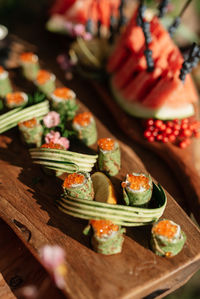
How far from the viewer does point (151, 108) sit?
257cm

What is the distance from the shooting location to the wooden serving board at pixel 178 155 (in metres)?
2.24

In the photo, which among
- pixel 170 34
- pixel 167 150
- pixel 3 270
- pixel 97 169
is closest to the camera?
pixel 3 270

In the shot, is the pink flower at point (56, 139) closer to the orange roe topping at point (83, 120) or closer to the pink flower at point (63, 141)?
the pink flower at point (63, 141)

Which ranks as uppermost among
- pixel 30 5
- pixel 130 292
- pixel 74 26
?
pixel 30 5

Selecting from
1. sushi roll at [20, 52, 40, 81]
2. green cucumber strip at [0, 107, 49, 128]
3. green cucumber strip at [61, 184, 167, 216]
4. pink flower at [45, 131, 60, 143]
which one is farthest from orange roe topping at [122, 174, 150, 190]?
sushi roll at [20, 52, 40, 81]

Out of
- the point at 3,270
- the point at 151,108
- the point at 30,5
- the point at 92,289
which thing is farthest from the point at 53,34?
the point at 92,289

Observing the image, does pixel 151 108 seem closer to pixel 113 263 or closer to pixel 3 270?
pixel 113 263

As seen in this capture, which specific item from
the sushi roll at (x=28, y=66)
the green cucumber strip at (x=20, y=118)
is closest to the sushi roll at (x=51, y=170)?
the green cucumber strip at (x=20, y=118)

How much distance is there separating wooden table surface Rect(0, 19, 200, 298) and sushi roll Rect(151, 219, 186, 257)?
0.12m

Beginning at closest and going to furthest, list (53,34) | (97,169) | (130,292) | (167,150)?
(130,292) < (97,169) < (167,150) < (53,34)

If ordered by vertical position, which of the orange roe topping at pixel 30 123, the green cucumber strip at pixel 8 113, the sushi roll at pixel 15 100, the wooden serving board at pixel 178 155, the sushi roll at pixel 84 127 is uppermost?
the sushi roll at pixel 15 100

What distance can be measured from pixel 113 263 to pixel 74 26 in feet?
8.19

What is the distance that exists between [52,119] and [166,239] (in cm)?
126

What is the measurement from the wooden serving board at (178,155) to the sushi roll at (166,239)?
0.50 m
